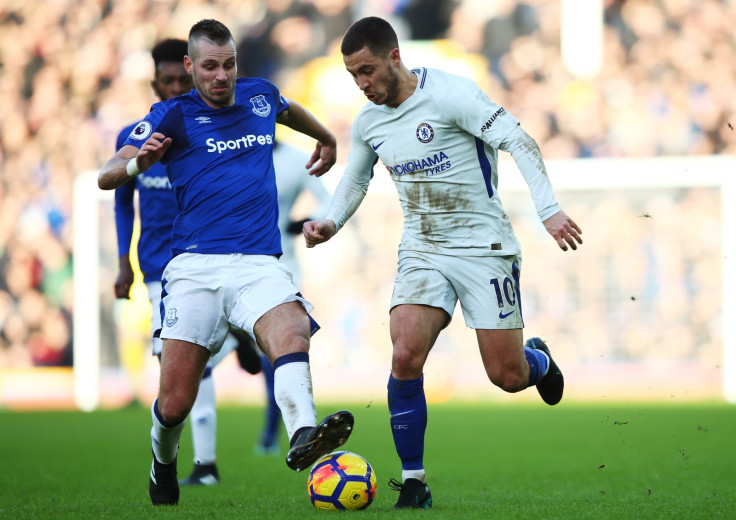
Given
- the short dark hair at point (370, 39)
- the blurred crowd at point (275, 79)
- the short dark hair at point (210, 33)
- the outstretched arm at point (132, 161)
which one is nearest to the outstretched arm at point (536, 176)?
the short dark hair at point (370, 39)

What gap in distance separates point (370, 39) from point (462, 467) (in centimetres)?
336

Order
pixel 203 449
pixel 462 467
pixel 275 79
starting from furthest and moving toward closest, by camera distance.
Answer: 1. pixel 275 79
2. pixel 462 467
3. pixel 203 449

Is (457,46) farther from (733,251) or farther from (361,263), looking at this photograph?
(733,251)

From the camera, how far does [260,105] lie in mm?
5016

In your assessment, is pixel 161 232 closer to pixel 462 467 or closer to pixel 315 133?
pixel 315 133

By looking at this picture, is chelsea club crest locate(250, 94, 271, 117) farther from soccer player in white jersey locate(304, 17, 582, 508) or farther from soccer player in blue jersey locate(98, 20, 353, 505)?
soccer player in white jersey locate(304, 17, 582, 508)

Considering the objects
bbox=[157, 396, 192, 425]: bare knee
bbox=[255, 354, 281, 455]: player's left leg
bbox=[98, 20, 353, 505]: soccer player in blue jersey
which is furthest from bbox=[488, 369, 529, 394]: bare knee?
bbox=[255, 354, 281, 455]: player's left leg

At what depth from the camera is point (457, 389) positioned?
46.1ft

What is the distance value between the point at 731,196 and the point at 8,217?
10.6 meters

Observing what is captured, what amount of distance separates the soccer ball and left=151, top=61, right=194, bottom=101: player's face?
259 cm

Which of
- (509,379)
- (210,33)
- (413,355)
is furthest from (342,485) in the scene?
(210,33)

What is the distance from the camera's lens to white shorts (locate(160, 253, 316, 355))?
462 centimetres

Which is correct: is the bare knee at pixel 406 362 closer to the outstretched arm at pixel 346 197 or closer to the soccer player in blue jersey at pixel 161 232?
the outstretched arm at pixel 346 197

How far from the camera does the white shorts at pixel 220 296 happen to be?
4621 millimetres
